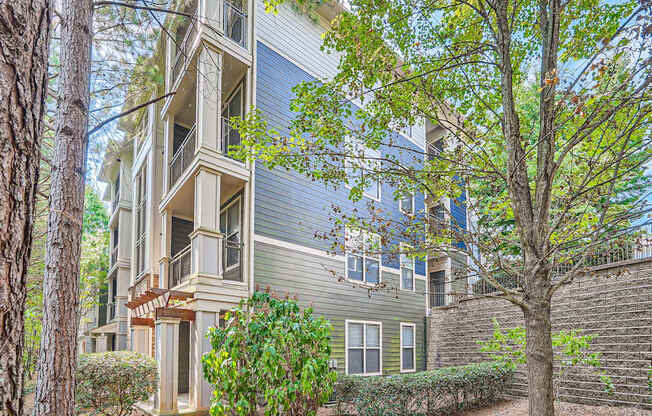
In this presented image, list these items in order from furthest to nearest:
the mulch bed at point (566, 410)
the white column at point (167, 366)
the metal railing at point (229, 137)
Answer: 1. the metal railing at point (229, 137)
2. the mulch bed at point (566, 410)
3. the white column at point (167, 366)

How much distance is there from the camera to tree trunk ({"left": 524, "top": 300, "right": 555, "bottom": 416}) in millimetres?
4074

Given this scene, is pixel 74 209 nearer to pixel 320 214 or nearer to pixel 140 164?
pixel 320 214

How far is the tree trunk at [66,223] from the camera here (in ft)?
11.0

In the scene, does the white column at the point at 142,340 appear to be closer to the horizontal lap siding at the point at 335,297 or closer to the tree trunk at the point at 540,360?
the horizontal lap siding at the point at 335,297

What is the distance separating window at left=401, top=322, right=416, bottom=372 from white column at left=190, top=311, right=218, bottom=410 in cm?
753

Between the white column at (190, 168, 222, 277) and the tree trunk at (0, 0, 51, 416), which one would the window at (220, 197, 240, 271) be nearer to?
the white column at (190, 168, 222, 277)

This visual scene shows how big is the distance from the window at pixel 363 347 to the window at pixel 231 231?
12.8ft

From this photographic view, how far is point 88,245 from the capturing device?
22.8 metres

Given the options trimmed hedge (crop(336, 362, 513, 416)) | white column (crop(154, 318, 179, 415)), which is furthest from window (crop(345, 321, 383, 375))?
white column (crop(154, 318, 179, 415))

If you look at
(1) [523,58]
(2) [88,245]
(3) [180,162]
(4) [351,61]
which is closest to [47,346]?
(4) [351,61]

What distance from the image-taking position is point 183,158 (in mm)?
10836

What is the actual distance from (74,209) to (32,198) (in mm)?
2381

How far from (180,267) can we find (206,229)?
2.20m

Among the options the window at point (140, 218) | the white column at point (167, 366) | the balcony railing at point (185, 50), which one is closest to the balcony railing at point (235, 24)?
the balcony railing at point (185, 50)
